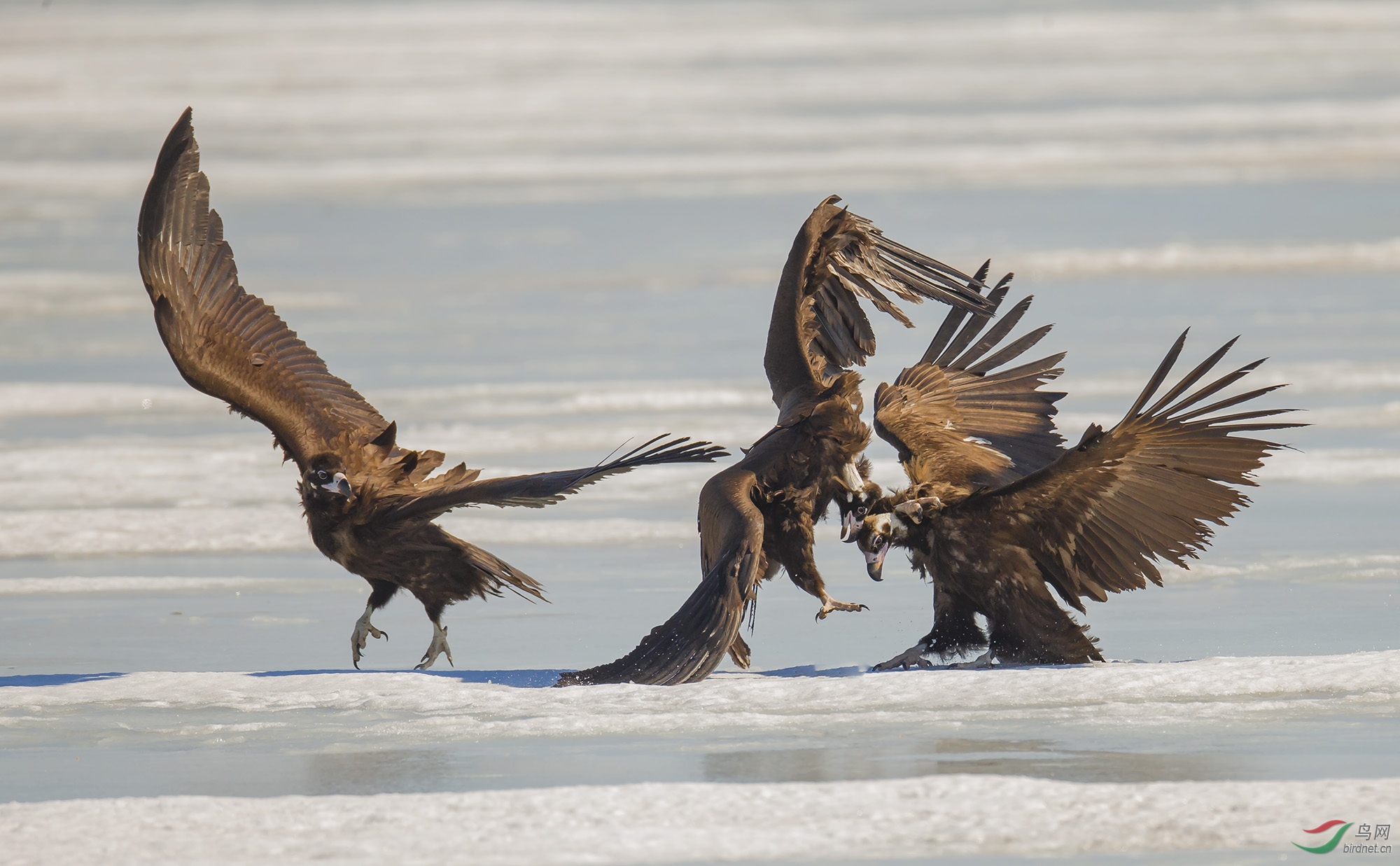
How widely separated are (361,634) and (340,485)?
22.4 inches

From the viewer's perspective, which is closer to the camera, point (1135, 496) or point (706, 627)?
point (706, 627)

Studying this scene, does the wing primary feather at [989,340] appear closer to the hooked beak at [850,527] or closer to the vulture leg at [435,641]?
the hooked beak at [850,527]

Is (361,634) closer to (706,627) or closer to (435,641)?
(435,641)

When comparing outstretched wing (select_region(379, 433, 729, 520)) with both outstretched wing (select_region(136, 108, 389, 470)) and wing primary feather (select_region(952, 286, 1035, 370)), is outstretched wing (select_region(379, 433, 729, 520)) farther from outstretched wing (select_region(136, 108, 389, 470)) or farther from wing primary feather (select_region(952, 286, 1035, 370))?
wing primary feather (select_region(952, 286, 1035, 370))

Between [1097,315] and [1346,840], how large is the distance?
31.5ft

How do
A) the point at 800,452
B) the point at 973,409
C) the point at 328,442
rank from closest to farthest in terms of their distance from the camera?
the point at 800,452 < the point at 328,442 < the point at 973,409

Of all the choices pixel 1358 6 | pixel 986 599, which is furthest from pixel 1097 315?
pixel 1358 6

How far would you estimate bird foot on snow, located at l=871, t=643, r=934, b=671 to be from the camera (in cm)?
718

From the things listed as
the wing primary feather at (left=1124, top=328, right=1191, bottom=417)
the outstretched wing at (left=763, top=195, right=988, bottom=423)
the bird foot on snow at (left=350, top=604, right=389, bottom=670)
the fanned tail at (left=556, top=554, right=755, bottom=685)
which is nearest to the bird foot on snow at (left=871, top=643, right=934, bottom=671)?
the fanned tail at (left=556, top=554, right=755, bottom=685)

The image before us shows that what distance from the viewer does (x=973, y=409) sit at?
27.6 ft

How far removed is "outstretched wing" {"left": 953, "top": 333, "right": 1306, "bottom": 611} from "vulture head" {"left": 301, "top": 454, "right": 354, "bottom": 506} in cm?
230

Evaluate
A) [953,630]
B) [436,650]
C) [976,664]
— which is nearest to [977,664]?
[976,664]

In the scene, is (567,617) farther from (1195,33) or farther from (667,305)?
(1195,33)

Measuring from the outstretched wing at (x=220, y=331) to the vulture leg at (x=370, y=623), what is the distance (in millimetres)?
562
